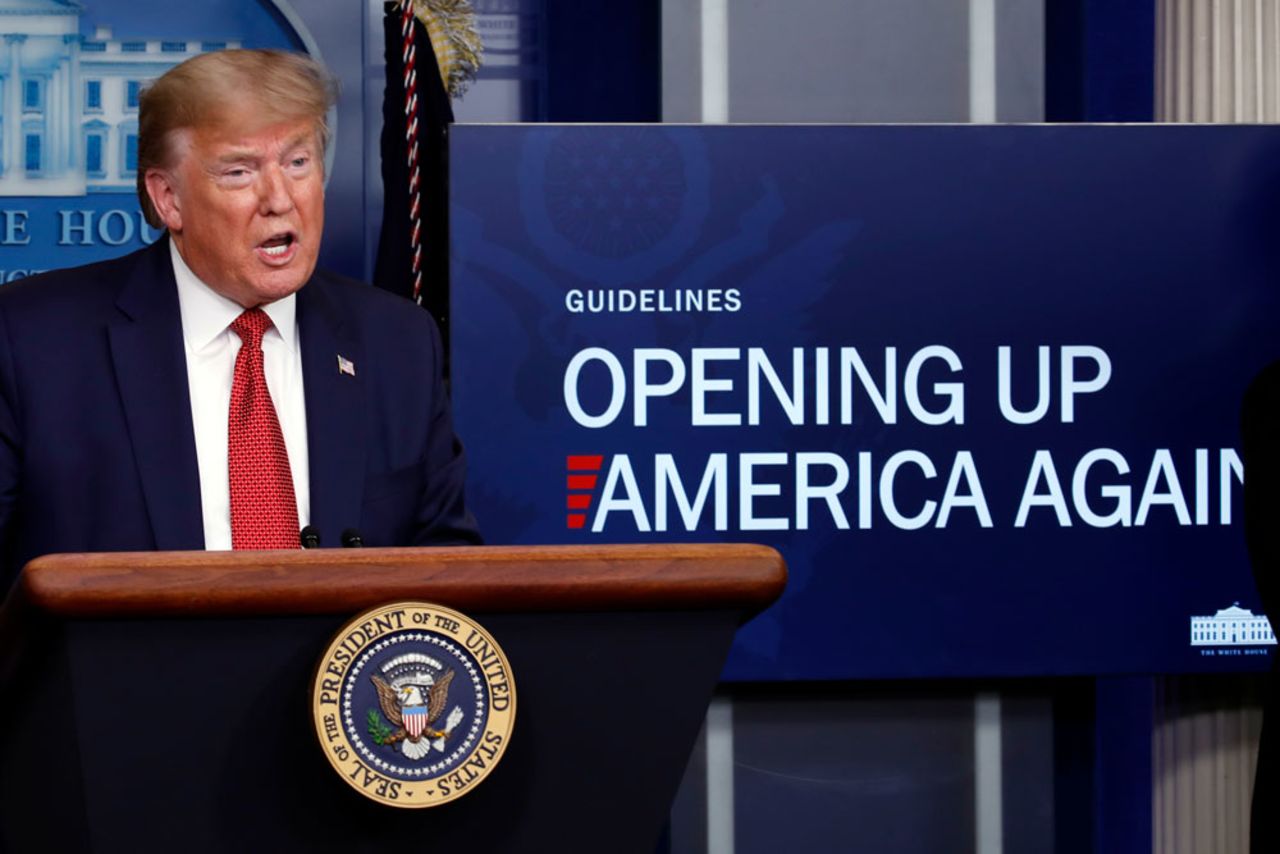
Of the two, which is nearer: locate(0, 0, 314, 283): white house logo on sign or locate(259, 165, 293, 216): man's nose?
locate(259, 165, 293, 216): man's nose

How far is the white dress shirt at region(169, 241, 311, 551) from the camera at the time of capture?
151cm

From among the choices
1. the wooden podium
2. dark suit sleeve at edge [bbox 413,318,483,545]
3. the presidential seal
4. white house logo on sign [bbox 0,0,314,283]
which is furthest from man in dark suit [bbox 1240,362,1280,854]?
white house logo on sign [bbox 0,0,314,283]

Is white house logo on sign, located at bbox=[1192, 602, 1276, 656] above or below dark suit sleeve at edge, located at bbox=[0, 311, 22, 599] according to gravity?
below

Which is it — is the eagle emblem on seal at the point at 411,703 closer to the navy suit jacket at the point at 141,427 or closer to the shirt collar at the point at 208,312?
the navy suit jacket at the point at 141,427

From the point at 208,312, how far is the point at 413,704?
2.49ft

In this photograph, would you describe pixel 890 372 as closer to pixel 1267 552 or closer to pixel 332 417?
pixel 1267 552

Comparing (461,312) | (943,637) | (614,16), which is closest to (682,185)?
(461,312)

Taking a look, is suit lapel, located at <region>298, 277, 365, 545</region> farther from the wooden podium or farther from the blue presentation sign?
the blue presentation sign

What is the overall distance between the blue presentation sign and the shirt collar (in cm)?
100

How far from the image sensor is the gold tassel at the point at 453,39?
2986 millimetres

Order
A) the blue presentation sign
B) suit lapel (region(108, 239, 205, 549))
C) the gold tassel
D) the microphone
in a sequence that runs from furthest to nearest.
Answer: the gold tassel → the blue presentation sign → suit lapel (region(108, 239, 205, 549)) → the microphone

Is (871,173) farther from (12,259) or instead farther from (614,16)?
(12,259)

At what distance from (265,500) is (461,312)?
1.16 meters

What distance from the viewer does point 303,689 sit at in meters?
1.00
